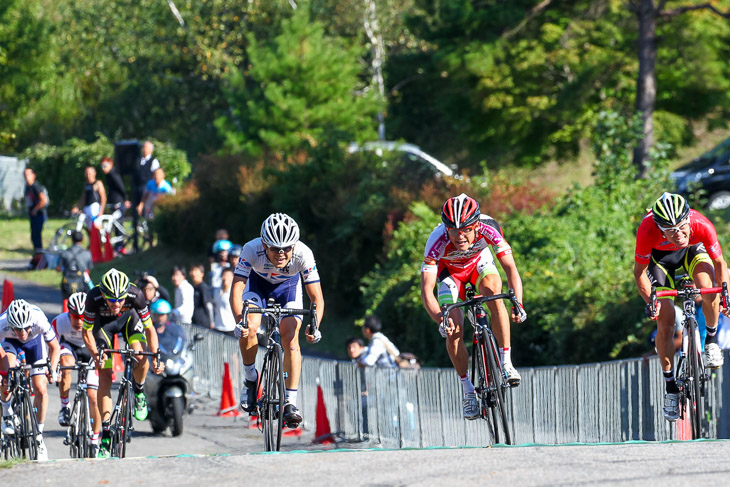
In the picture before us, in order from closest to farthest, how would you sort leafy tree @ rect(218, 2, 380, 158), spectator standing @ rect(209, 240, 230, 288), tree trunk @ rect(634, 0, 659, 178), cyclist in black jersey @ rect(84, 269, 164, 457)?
cyclist in black jersey @ rect(84, 269, 164, 457), spectator standing @ rect(209, 240, 230, 288), tree trunk @ rect(634, 0, 659, 178), leafy tree @ rect(218, 2, 380, 158)

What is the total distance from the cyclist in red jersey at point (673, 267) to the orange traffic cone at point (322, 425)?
18.2 feet

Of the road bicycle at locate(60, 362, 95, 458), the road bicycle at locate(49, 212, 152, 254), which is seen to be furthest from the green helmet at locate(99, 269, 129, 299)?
the road bicycle at locate(49, 212, 152, 254)

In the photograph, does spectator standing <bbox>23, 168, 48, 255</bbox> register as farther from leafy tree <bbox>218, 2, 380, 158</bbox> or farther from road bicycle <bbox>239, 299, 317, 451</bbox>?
road bicycle <bbox>239, 299, 317, 451</bbox>

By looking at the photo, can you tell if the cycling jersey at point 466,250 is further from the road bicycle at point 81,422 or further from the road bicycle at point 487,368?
the road bicycle at point 81,422

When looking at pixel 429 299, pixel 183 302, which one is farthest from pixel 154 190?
pixel 429 299

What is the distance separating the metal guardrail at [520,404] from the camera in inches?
480

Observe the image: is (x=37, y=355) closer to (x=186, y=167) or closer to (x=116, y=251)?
(x=116, y=251)

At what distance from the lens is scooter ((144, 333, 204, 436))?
1586 centimetres

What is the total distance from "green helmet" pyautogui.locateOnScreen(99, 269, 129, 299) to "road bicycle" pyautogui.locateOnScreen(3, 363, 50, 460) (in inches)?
60.0

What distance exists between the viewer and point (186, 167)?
38531 mm

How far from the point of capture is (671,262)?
35.3 ft

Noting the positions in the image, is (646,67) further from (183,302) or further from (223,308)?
(183,302)

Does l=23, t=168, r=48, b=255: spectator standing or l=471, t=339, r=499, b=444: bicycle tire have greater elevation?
l=23, t=168, r=48, b=255: spectator standing

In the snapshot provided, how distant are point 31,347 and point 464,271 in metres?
5.73
